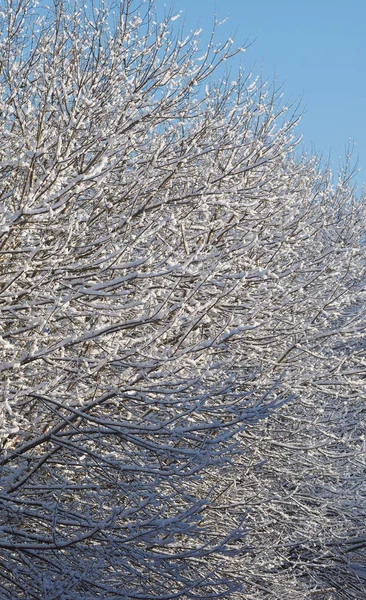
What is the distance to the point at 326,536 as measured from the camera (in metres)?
8.66

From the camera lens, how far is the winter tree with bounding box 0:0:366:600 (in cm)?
517

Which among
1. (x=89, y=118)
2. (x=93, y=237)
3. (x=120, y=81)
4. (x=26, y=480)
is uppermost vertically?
(x=120, y=81)

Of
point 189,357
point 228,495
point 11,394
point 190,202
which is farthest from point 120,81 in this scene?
point 228,495

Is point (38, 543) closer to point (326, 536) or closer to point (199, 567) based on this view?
point (199, 567)

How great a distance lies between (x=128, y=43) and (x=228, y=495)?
492 cm

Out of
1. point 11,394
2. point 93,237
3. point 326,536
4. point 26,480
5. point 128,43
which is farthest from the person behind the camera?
point 326,536

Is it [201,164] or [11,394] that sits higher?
[201,164]

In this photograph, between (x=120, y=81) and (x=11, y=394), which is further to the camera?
(x=120, y=81)

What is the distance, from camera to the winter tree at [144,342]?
5.17 meters

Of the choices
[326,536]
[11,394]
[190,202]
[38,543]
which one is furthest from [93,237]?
[326,536]

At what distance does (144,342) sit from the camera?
6082 millimetres

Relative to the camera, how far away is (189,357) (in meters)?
5.64

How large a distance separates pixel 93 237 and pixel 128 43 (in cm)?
231

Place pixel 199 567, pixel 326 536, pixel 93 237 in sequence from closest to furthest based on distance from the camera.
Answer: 1. pixel 199 567
2. pixel 93 237
3. pixel 326 536
